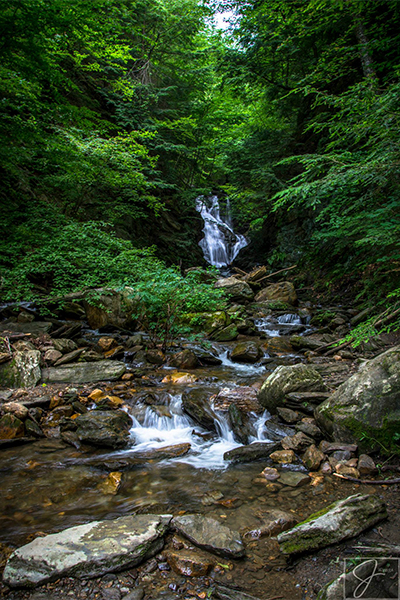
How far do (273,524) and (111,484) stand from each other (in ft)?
5.74

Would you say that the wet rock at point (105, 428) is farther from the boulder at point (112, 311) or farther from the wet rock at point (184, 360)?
the boulder at point (112, 311)

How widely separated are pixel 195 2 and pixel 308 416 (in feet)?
69.4

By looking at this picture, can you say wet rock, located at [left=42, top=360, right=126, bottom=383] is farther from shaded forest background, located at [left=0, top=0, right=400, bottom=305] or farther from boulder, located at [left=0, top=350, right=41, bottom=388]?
shaded forest background, located at [left=0, top=0, right=400, bottom=305]

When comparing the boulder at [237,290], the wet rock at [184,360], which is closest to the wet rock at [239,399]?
the wet rock at [184,360]

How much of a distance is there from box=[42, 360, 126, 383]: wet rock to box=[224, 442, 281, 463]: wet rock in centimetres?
291

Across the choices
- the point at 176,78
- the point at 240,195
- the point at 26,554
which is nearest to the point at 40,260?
the point at 26,554

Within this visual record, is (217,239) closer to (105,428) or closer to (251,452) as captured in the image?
(105,428)

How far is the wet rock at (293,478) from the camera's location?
312 centimetres

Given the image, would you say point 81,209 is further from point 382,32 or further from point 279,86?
point 382,32

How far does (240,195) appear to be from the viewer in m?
15.7

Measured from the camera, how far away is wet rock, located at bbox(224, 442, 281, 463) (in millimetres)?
3734

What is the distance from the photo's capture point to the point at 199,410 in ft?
15.5

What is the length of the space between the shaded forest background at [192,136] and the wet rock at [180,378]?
9.00 ft

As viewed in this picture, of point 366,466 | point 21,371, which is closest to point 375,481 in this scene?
point 366,466
